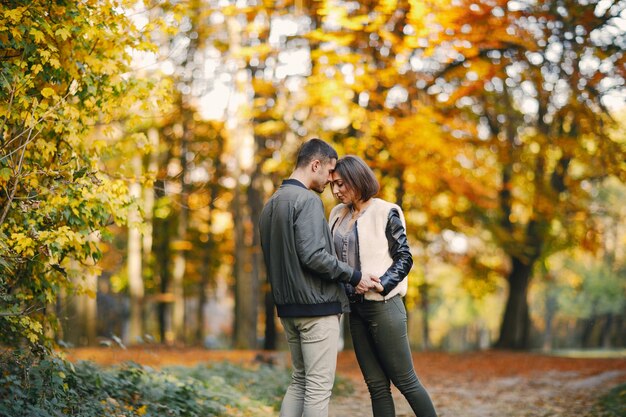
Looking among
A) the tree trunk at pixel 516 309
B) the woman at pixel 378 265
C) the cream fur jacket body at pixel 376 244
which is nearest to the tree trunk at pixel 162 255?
the tree trunk at pixel 516 309

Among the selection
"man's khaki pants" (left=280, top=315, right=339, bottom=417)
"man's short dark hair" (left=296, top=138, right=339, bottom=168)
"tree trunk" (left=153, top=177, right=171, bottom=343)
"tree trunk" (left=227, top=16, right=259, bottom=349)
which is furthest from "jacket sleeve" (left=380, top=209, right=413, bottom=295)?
"tree trunk" (left=153, top=177, right=171, bottom=343)

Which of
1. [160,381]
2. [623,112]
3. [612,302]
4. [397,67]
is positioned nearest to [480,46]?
[397,67]

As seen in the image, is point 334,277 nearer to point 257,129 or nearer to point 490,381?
point 490,381

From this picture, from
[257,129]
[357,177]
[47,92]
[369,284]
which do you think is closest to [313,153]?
[357,177]

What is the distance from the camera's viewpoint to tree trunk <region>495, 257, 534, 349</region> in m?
19.5

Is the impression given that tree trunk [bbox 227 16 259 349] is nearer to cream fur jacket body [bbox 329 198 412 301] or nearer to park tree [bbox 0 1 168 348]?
park tree [bbox 0 1 168 348]

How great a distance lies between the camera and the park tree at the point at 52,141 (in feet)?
15.0

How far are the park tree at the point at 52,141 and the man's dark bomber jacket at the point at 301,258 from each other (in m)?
1.37

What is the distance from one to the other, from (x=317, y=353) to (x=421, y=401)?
90 cm

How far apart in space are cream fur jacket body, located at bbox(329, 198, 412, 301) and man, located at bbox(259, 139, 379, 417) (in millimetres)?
126

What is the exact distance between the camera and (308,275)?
13.9 ft

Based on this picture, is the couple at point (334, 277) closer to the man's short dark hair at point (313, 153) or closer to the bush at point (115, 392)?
the man's short dark hair at point (313, 153)

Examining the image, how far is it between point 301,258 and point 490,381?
8178mm

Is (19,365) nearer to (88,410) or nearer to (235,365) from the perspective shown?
(88,410)
